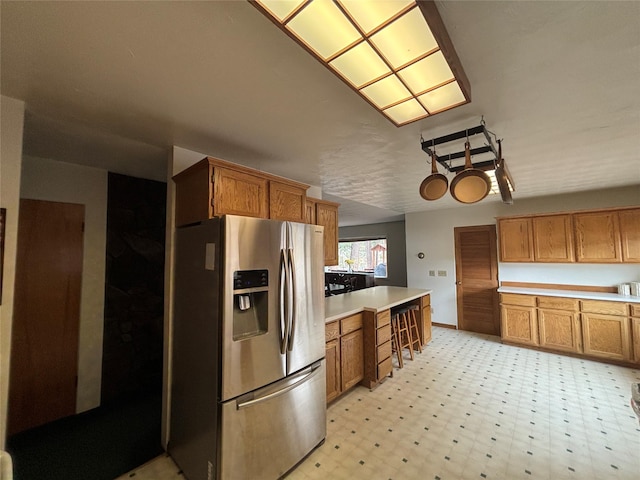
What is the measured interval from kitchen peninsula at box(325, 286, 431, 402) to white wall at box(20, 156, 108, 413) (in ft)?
7.60

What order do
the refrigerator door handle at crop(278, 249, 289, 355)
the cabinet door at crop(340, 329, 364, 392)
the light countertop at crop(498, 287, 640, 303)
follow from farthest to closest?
the light countertop at crop(498, 287, 640, 303) < the cabinet door at crop(340, 329, 364, 392) < the refrigerator door handle at crop(278, 249, 289, 355)

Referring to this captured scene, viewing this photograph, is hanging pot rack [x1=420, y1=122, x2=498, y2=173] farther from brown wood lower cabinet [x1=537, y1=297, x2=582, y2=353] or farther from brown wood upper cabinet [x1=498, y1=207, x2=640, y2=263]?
brown wood lower cabinet [x1=537, y1=297, x2=582, y2=353]

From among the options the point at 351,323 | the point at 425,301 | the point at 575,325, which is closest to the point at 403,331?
the point at 425,301

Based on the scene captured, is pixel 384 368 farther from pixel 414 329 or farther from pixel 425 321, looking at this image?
pixel 425 321

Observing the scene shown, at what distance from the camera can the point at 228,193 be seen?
6.34ft

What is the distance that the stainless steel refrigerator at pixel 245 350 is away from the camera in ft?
5.23

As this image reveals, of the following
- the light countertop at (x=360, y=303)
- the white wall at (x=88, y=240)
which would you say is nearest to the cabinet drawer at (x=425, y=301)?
the light countertop at (x=360, y=303)

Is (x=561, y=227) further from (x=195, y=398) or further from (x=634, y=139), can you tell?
(x=195, y=398)

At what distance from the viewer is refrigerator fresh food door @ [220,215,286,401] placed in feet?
5.24

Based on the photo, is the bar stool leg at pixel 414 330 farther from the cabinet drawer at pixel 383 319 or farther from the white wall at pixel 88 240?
the white wall at pixel 88 240

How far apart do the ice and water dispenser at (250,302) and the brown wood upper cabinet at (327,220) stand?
4.46ft

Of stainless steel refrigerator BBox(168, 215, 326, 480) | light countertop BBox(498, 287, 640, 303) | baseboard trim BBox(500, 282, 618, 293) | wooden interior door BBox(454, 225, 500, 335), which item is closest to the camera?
stainless steel refrigerator BBox(168, 215, 326, 480)

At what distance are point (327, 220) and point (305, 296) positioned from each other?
4.88ft

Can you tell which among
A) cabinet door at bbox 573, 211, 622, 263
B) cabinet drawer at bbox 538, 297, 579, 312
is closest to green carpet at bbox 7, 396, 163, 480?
cabinet drawer at bbox 538, 297, 579, 312
